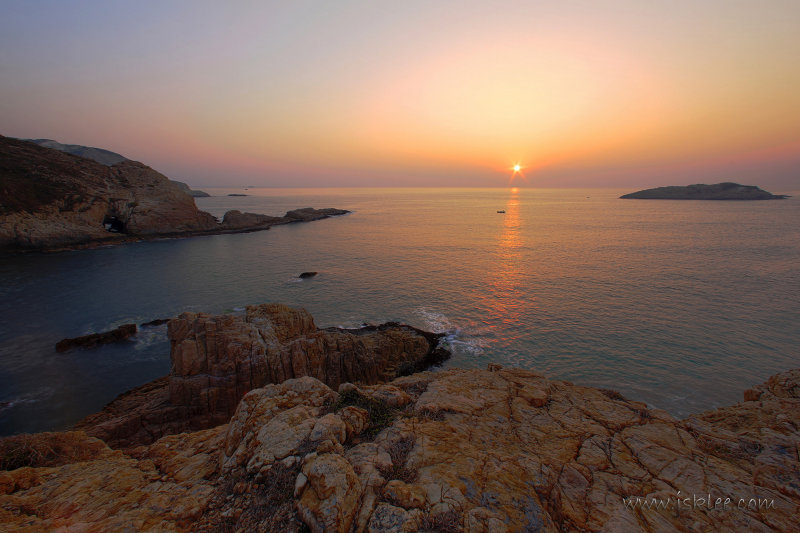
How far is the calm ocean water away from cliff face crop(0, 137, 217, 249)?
6.92 metres

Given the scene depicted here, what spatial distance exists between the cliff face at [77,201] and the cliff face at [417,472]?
2729 inches

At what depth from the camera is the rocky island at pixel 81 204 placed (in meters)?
52.1

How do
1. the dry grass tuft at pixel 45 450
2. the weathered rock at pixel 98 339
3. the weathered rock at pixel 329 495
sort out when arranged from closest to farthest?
the weathered rock at pixel 329 495 < the dry grass tuft at pixel 45 450 < the weathered rock at pixel 98 339

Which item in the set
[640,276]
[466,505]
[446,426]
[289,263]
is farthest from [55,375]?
[640,276]

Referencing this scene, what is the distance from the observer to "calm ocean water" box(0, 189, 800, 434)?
18906mm

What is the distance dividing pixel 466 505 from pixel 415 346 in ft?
53.1

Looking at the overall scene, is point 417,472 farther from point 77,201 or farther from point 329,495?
point 77,201

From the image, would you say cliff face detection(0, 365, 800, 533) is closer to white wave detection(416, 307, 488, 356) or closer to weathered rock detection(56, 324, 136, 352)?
white wave detection(416, 307, 488, 356)

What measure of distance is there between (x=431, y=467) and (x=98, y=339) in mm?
28979

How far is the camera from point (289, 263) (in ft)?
156

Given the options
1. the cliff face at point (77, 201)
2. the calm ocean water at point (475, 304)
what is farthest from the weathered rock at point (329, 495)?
the cliff face at point (77, 201)

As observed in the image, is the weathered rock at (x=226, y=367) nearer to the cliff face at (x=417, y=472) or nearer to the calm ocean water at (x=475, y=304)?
the calm ocean water at (x=475, y=304)

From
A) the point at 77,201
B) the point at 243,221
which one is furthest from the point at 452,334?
the point at 243,221

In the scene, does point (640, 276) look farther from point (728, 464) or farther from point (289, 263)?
point (289, 263)
